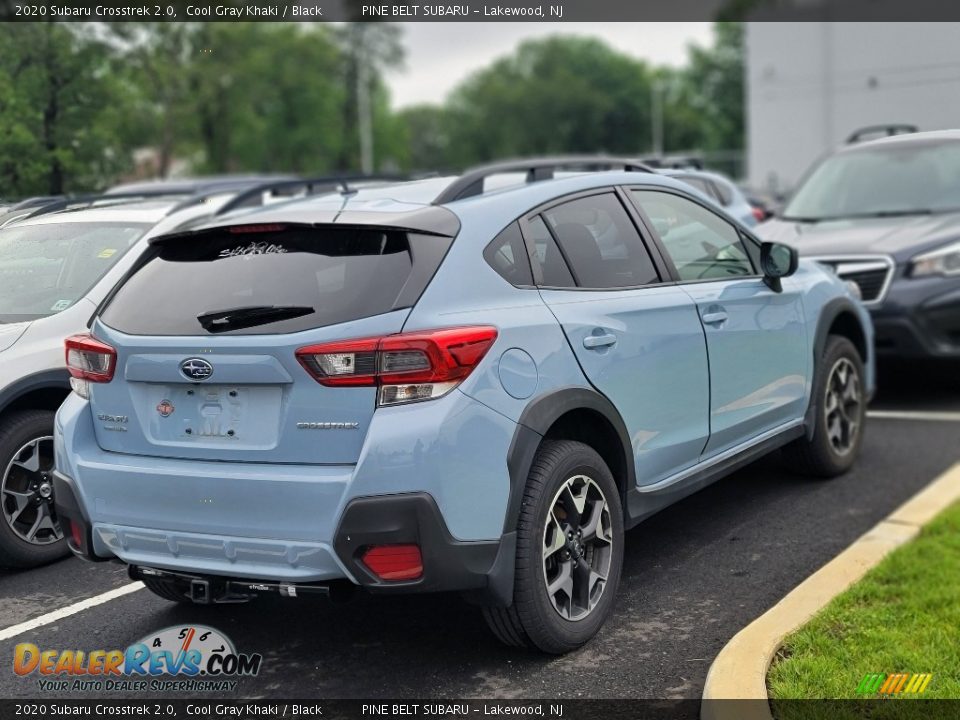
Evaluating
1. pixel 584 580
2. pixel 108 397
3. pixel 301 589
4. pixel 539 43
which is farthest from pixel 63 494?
pixel 539 43

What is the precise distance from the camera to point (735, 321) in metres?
5.25

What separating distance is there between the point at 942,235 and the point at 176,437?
6.39 metres

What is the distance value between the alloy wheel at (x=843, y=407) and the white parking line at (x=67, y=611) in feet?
12.1

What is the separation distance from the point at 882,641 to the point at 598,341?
4.71 ft

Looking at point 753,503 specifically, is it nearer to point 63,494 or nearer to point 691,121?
point 63,494

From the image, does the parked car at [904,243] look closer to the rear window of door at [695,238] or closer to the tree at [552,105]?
the rear window of door at [695,238]

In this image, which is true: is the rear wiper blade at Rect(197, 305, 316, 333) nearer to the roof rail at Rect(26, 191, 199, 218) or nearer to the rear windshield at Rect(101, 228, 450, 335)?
the rear windshield at Rect(101, 228, 450, 335)

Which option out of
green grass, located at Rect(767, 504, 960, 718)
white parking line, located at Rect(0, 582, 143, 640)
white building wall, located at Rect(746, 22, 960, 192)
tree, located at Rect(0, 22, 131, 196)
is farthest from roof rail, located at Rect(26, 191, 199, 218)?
white building wall, located at Rect(746, 22, 960, 192)

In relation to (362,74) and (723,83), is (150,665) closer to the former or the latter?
(362,74)

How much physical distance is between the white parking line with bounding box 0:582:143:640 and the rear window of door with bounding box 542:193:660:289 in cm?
245

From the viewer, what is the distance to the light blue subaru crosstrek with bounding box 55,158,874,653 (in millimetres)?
3635

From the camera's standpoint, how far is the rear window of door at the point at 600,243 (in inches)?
177

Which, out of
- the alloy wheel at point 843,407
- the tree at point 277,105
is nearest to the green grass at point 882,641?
the alloy wheel at point 843,407

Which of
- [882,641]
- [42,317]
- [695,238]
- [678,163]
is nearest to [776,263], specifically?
[695,238]
